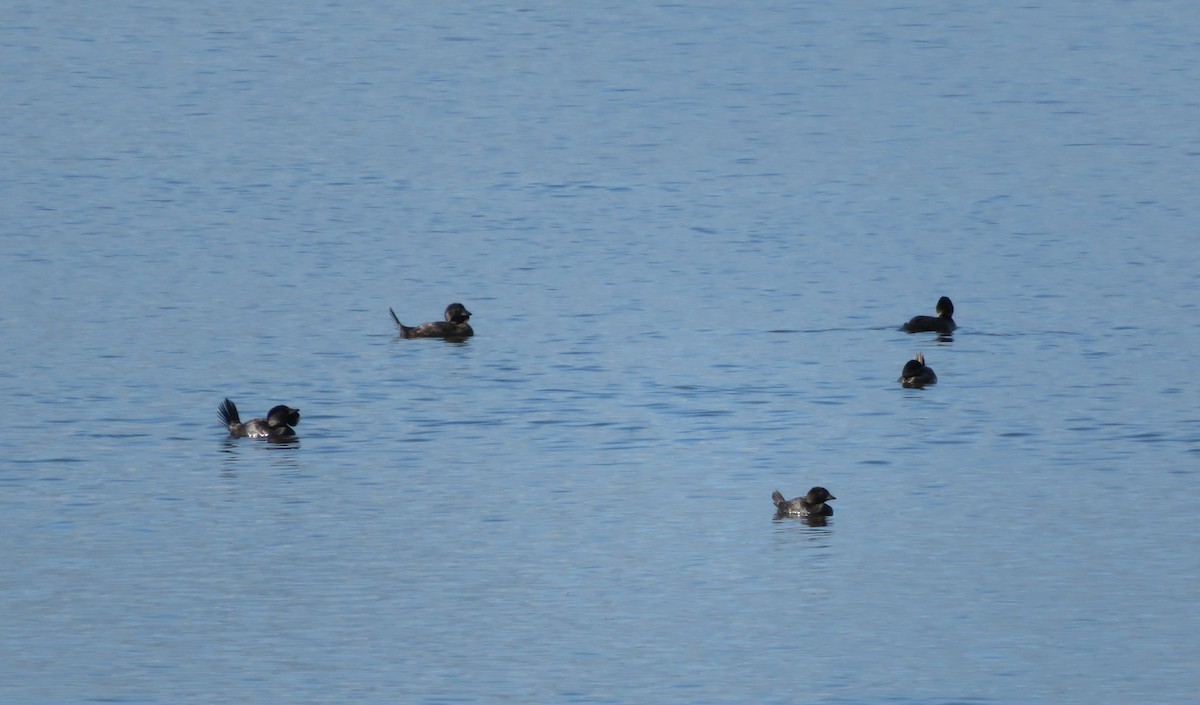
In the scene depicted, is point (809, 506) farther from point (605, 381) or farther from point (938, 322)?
point (938, 322)

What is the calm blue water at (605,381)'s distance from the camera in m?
14.1

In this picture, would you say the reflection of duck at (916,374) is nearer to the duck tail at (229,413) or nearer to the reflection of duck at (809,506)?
the reflection of duck at (809,506)

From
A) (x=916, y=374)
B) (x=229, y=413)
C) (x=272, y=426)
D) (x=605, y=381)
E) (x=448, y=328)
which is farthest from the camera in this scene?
(x=448, y=328)

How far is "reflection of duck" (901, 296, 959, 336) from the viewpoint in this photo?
24.2m

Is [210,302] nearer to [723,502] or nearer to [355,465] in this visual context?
[355,465]

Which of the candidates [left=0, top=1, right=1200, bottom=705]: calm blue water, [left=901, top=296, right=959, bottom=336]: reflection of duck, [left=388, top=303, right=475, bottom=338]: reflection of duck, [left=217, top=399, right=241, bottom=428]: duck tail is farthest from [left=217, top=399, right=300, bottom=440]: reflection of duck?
[left=901, top=296, right=959, bottom=336]: reflection of duck

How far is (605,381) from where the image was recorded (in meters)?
22.1

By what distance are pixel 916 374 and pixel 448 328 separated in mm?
A: 5482

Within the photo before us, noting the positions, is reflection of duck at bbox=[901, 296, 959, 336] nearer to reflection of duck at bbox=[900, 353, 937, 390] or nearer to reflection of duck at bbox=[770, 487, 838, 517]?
reflection of duck at bbox=[900, 353, 937, 390]

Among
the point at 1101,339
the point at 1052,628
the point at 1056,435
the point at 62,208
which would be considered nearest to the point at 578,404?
the point at 1056,435

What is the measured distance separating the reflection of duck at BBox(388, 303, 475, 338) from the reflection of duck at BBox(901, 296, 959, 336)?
4600 millimetres

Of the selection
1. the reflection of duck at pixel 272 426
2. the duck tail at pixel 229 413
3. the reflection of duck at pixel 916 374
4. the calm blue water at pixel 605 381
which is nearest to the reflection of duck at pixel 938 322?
the calm blue water at pixel 605 381

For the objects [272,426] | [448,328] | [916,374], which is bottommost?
[272,426]

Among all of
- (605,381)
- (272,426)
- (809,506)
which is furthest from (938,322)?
(809,506)
